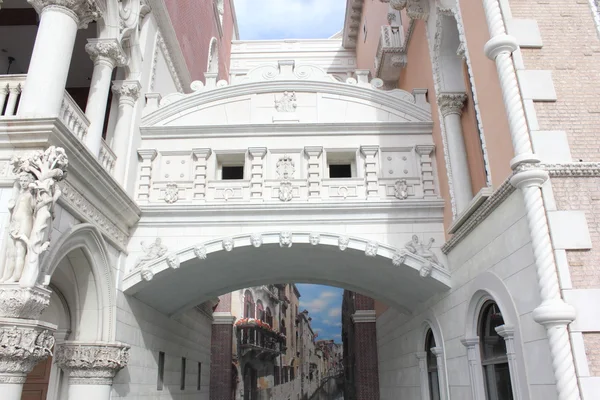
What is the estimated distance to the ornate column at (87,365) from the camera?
782 centimetres

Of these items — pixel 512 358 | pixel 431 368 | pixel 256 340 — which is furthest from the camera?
pixel 256 340

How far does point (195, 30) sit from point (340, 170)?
29.4ft

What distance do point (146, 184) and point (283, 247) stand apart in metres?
3.15

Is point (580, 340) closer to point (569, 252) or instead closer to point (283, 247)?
point (569, 252)

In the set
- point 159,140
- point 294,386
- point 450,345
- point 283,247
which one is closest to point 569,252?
point 450,345

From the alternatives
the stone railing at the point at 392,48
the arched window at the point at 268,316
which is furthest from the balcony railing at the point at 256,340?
the stone railing at the point at 392,48

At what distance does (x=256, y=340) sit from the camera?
81.6 ft

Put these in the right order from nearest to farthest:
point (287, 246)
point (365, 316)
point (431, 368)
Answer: point (287, 246) < point (431, 368) < point (365, 316)

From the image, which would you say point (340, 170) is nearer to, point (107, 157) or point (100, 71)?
point (107, 157)

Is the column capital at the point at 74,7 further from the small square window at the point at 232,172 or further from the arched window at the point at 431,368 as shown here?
the arched window at the point at 431,368

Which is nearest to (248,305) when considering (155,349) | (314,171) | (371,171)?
(155,349)

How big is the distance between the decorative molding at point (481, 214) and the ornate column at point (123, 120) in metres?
6.41

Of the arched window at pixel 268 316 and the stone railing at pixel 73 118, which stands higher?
the arched window at pixel 268 316

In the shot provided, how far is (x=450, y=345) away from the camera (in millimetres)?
8727
